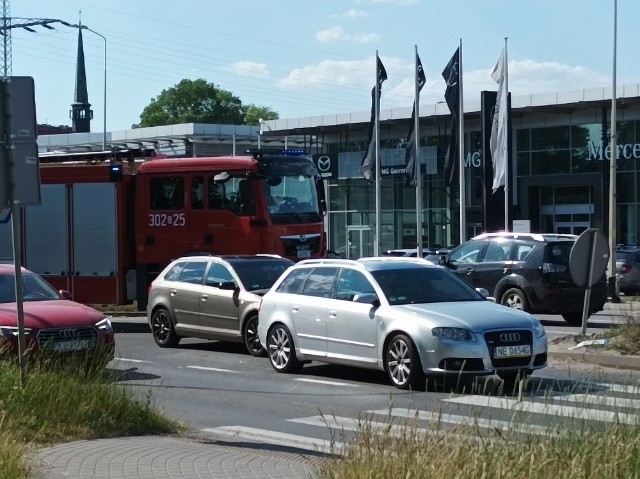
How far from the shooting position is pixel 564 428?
7066 millimetres

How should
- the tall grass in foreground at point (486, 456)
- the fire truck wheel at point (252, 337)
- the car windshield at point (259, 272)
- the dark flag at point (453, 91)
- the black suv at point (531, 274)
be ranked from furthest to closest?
the dark flag at point (453, 91) < the black suv at point (531, 274) < the car windshield at point (259, 272) < the fire truck wheel at point (252, 337) < the tall grass in foreground at point (486, 456)

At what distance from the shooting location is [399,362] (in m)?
14.7

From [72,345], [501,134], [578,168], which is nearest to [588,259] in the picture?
[72,345]

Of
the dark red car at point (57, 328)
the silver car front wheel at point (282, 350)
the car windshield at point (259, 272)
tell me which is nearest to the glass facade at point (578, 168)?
the car windshield at point (259, 272)

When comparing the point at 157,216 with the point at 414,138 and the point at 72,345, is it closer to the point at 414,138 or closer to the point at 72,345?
the point at 72,345

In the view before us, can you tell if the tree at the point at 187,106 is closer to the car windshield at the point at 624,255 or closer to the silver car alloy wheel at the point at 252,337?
the car windshield at the point at 624,255

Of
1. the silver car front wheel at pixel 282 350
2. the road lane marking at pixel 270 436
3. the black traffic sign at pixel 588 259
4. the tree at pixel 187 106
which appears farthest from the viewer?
the tree at pixel 187 106

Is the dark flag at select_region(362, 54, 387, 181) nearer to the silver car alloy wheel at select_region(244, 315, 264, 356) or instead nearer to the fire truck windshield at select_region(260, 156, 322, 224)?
the fire truck windshield at select_region(260, 156, 322, 224)

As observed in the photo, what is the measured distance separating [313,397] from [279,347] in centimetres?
265

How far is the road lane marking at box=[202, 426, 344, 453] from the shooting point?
1096 cm

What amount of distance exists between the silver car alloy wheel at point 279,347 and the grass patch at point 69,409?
5.12m

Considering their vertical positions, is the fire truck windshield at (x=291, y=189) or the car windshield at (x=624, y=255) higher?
the fire truck windshield at (x=291, y=189)

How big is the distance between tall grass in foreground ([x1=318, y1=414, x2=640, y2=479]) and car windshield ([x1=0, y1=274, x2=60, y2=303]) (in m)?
10.5

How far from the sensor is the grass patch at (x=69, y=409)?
417 inches
